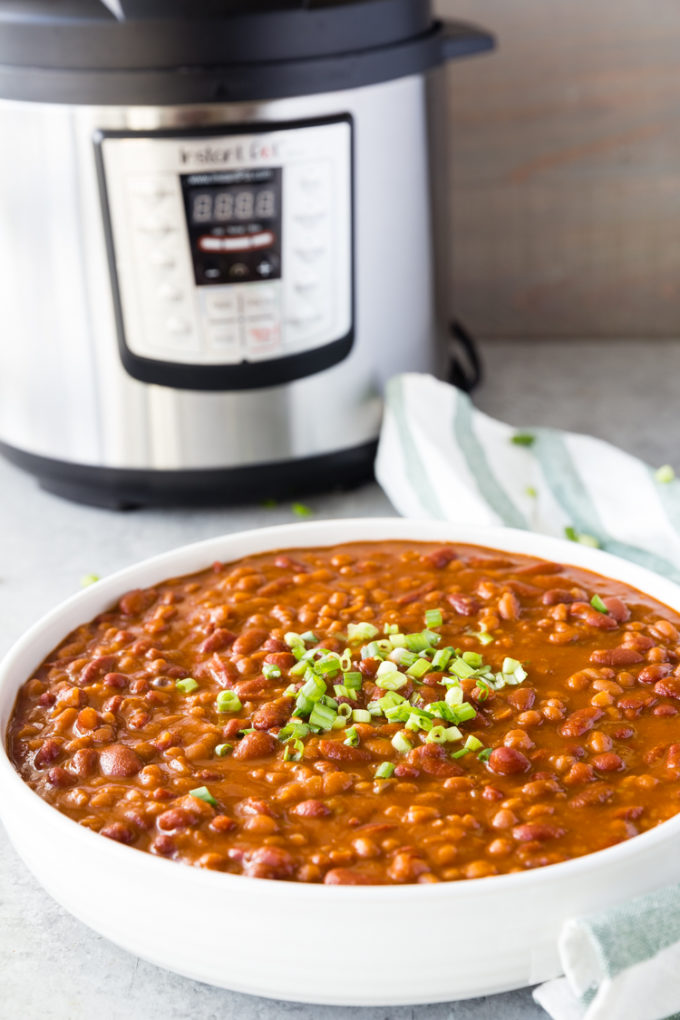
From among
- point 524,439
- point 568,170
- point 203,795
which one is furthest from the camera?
point 568,170

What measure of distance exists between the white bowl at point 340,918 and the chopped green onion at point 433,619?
0.40 metres

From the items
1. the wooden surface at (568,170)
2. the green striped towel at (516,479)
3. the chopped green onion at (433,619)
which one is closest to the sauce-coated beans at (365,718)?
the chopped green onion at (433,619)

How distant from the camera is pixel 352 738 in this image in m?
1.06

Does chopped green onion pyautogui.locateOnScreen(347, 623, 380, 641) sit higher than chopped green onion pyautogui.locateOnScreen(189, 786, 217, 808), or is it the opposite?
chopped green onion pyautogui.locateOnScreen(189, 786, 217, 808)

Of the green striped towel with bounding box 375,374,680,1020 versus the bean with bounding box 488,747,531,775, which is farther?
the green striped towel with bounding box 375,374,680,1020

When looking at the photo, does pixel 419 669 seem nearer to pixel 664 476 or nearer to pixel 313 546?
pixel 313 546

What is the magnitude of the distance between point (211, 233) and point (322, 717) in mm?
713

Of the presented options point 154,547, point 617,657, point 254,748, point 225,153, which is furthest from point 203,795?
point 225,153

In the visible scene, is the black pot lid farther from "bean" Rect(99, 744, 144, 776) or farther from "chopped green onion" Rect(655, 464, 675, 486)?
"bean" Rect(99, 744, 144, 776)

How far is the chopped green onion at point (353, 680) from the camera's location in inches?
45.2

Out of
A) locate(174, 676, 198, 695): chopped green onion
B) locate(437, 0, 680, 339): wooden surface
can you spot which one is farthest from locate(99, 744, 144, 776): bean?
locate(437, 0, 680, 339): wooden surface

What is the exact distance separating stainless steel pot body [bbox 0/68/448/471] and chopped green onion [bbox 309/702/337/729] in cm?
63

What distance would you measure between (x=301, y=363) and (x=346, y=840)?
0.83 metres

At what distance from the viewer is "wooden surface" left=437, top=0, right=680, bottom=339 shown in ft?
7.34
